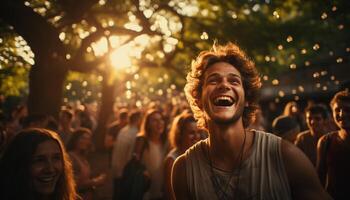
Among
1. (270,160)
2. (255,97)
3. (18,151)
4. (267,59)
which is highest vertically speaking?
(267,59)

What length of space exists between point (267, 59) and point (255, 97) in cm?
1005

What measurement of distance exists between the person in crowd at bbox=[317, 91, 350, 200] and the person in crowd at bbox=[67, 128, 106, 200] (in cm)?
273

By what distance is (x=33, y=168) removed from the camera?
2816mm

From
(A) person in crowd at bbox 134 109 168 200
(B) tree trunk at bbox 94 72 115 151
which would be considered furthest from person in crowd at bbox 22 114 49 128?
(B) tree trunk at bbox 94 72 115 151

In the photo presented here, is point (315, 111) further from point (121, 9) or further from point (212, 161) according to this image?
point (121, 9)

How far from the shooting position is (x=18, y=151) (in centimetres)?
285

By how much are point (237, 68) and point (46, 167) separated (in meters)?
1.70

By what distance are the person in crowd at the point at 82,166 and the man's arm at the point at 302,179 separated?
8.23 feet

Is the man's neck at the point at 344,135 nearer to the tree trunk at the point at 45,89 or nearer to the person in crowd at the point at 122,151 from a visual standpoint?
the person in crowd at the point at 122,151

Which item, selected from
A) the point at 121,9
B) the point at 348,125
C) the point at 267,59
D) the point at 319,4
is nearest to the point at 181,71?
the point at 267,59

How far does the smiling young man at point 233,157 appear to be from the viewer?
7.70ft

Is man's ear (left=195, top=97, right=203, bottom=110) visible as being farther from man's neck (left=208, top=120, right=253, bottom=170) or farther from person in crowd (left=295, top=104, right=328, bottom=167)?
person in crowd (left=295, top=104, right=328, bottom=167)

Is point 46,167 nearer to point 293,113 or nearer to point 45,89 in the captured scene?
point 45,89

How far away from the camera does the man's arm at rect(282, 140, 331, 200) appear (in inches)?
90.9
